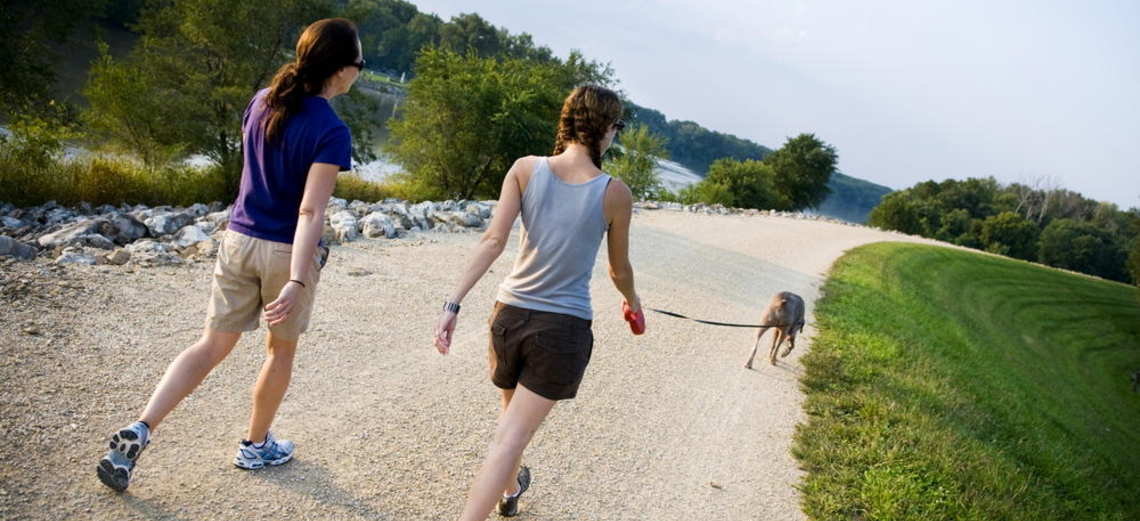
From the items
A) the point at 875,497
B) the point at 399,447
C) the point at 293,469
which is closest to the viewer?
the point at 293,469

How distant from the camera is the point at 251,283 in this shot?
3004 millimetres

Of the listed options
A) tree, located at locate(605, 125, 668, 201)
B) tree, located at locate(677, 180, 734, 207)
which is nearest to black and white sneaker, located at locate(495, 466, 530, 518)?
tree, located at locate(605, 125, 668, 201)

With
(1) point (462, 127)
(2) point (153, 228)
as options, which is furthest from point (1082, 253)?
(2) point (153, 228)

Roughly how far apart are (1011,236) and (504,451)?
75.3m

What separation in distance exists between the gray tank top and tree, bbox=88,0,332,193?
1819cm

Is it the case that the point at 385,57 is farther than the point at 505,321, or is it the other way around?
the point at 385,57

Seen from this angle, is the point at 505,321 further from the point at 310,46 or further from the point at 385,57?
the point at 385,57

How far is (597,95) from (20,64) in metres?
21.3

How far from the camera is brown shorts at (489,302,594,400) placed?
8.65 ft

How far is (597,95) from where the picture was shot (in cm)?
264

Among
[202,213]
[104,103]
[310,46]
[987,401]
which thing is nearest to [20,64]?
[104,103]

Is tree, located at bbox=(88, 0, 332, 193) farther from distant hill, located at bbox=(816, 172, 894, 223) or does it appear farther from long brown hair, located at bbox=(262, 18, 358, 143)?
distant hill, located at bbox=(816, 172, 894, 223)

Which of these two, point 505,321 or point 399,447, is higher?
point 505,321

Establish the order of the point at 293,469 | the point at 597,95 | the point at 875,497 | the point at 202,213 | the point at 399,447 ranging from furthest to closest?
1. the point at 202,213
2. the point at 875,497
3. the point at 399,447
4. the point at 293,469
5. the point at 597,95
